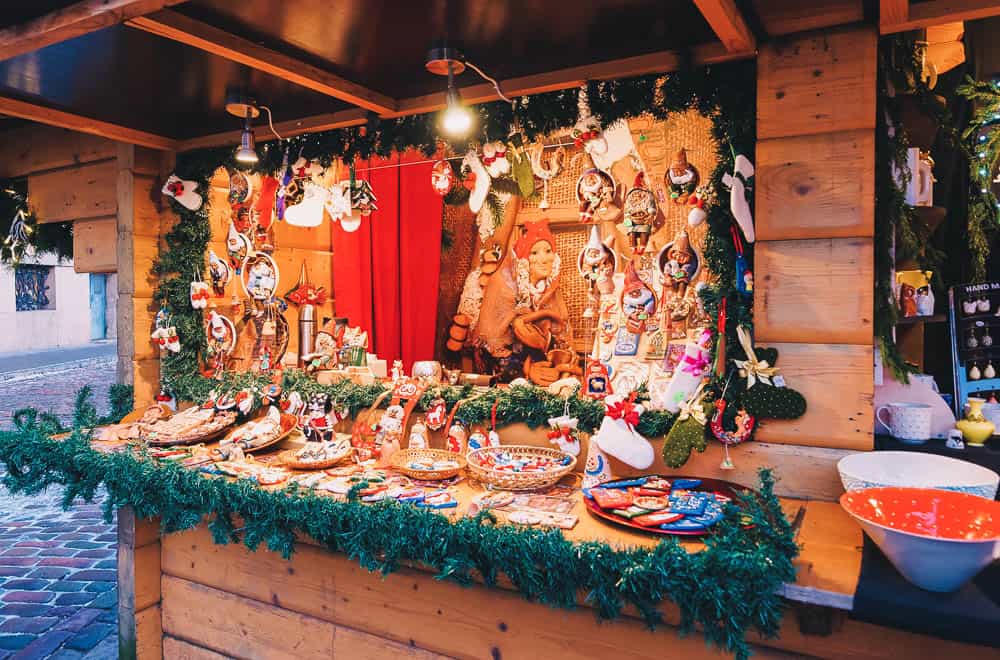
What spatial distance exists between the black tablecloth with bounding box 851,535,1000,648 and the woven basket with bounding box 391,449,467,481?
1.30 metres

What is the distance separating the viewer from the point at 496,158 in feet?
8.32

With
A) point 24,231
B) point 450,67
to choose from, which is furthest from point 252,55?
point 24,231

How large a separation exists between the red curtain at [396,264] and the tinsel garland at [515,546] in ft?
4.52

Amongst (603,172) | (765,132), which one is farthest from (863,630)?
(603,172)

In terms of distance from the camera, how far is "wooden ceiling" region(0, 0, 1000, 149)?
71.6 inches

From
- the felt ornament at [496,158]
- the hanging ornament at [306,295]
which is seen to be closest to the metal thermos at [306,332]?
the hanging ornament at [306,295]

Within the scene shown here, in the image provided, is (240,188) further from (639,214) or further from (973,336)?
(973,336)

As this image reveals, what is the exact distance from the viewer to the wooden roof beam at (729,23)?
5.26 ft

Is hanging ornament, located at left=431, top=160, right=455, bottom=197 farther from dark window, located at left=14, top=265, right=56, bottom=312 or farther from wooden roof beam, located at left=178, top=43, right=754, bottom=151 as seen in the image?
dark window, located at left=14, top=265, right=56, bottom=312

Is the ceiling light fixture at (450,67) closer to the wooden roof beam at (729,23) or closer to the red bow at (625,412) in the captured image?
the wooden roof beam at (729,23)

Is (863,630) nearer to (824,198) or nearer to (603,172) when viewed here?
(824,198)

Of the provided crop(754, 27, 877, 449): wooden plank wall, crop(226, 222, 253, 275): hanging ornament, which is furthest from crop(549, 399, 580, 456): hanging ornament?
crop(226, 222, 253, 275): hanging ornament

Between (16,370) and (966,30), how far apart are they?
14645 mm

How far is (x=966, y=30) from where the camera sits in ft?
11.2
